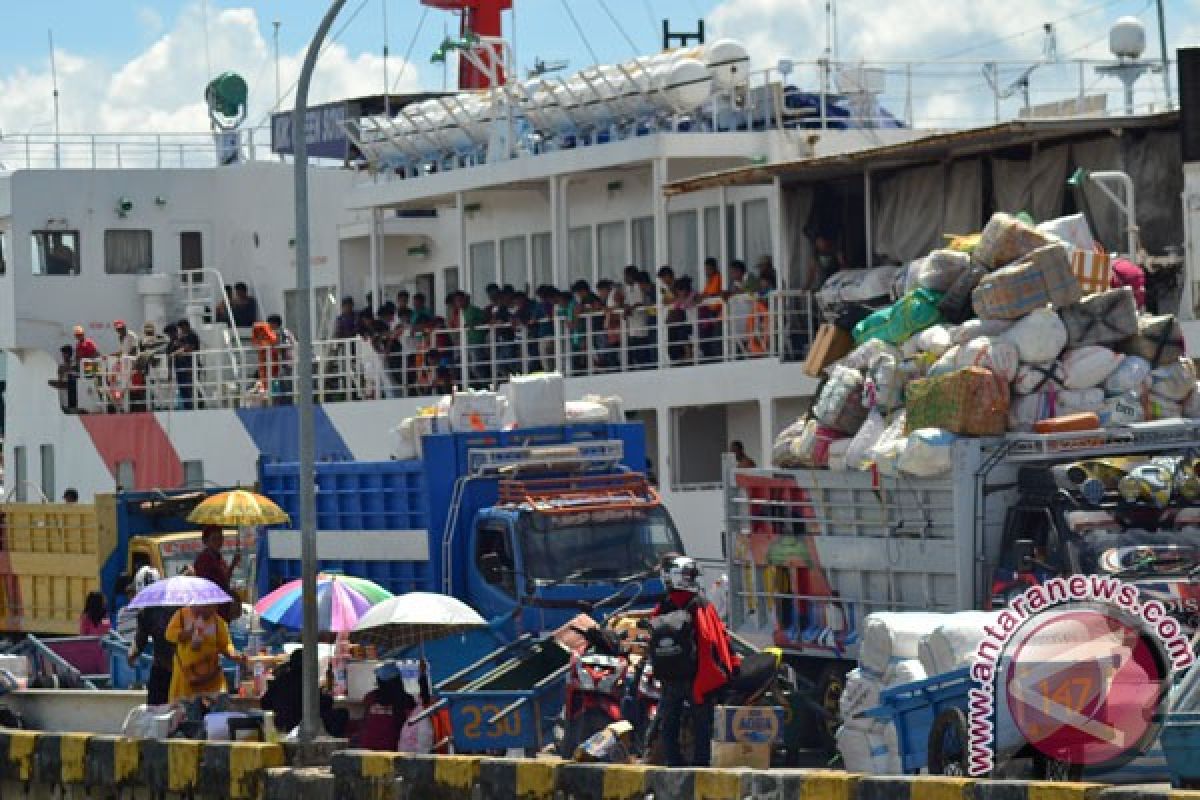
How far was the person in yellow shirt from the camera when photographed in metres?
18.9

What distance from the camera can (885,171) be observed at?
29.8m

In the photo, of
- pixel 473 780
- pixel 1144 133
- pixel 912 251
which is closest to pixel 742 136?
pixel 912 251

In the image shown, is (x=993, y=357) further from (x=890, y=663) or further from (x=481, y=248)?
(x=481, y=248)

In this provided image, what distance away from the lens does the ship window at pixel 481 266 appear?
38234 mm

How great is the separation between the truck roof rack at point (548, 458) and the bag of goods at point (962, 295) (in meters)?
3.90

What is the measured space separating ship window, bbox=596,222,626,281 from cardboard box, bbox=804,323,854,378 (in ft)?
33.0

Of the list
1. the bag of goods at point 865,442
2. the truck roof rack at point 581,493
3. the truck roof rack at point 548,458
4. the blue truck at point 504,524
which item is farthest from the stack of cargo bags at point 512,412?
the bag of goods at point 865,442

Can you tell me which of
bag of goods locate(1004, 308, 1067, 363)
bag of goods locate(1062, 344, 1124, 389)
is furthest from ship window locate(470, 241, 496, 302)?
bag of goods locate(1062, 344, 1124, 389)

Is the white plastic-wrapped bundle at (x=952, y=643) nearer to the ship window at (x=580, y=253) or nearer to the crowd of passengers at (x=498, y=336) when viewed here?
the crowd of passengers at (x=498, y=336)

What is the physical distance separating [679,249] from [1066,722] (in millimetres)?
21496

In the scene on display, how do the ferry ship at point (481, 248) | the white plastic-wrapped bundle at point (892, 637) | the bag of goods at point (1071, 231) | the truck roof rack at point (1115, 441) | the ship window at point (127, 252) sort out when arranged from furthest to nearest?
1. the ship window at point (127, 252)
2. the ferry ship at point (481, 248)
3. the bag of goods at point (1071, 231)
4. the truck roof rack at point (1115, 441)
5. the white plastic-wrapped bundle at point (892, 637)

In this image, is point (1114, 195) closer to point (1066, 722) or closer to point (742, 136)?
point (742, 136)

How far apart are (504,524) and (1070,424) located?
5545mm

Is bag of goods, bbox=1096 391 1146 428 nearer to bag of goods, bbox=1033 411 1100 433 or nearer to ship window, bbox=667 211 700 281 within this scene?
bag of goods, bbox=1033 411 1100 433
